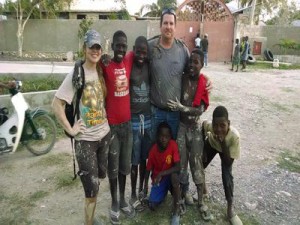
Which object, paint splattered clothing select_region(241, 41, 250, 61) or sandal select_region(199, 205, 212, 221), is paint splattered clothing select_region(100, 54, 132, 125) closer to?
sandal select_region(199, 205, 212, 221)

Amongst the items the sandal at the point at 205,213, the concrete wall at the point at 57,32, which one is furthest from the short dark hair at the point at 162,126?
the concrete wall at the point at 57,32

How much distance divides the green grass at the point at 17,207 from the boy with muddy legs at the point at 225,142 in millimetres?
1990

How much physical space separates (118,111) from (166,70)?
60 centimetres

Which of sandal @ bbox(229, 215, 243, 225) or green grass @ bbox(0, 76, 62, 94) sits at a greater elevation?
green grass @ bbox(0, 76, 62, 94)

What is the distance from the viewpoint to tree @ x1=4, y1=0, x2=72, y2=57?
55.0ft

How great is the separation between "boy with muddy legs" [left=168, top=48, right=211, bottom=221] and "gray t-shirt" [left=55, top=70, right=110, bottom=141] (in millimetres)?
706

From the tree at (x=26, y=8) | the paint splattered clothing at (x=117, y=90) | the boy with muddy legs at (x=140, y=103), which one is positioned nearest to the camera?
the paint splattered clothing at (x=117, y=90)

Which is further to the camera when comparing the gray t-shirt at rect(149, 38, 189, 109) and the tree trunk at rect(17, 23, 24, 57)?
the tree trunk at rect(17, 23, 24, 57)

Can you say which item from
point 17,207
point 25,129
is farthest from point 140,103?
point 25,129

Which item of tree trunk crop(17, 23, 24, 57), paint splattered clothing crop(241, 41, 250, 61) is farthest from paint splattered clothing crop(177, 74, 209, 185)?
tree trunk crop(17, 23, 24, 57)

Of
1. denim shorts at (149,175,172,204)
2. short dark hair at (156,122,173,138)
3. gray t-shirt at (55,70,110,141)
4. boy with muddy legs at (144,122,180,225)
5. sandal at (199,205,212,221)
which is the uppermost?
gray t-shirt at (55,70,110,141)

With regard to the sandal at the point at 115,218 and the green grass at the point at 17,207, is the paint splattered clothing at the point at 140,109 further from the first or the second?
the green grass at the point at 17,207

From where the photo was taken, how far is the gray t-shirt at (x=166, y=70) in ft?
9.68

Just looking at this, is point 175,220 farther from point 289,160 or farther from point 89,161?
point 289,160
